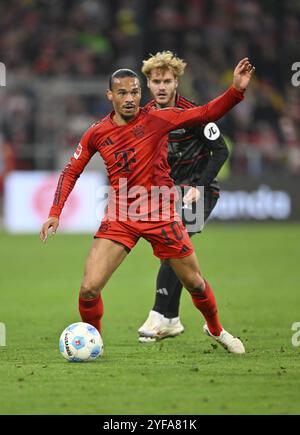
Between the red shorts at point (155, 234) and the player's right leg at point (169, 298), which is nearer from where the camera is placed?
the red shorts at point (155, 234)

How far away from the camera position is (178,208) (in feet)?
28.6

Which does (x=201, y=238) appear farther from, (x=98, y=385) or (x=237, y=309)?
(x=98, y=385)

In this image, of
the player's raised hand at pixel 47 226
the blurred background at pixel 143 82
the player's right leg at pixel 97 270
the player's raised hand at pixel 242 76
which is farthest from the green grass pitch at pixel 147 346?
the blurred background at pixel 143 82

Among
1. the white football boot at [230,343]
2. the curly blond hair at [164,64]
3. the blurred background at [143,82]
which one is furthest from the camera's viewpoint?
the blurred background at [143,82]

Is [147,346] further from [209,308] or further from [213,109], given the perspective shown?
[213,109]

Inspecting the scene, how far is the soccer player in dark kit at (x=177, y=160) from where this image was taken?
27.3 ft

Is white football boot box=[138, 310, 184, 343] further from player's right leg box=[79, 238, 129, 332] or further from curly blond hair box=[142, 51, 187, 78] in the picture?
curly blond hair box=[142, 51, 187, 78]

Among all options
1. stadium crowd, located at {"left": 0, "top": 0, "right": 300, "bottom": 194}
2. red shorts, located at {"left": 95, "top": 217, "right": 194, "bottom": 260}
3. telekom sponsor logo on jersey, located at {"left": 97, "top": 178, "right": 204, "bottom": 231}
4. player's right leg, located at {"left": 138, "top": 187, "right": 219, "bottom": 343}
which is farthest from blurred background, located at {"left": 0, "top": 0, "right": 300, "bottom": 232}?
red shorts, located at {"left": 95, "top": 217, "right": 194, "bottom": 260}

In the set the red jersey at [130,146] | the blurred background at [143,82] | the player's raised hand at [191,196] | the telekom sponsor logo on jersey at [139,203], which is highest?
the blurred background at [143,82]

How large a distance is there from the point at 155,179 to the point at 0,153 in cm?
1343

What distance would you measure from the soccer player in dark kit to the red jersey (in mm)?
726

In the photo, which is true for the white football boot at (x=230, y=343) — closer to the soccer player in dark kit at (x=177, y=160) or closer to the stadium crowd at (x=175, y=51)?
the soccer player in dark kit at (x=177, y=160)

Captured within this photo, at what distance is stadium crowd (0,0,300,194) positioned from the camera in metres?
21.0

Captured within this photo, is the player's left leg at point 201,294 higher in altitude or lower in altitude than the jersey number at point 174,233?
lower
